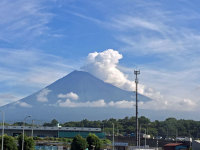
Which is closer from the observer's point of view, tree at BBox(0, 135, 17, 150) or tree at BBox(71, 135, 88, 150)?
tree at BBox(0, 135, 17, 150)

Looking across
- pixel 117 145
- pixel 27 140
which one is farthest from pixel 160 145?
pixel 27 140

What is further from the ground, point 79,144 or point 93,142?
point 93,142

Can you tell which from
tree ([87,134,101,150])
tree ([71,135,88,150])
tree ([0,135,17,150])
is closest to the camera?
tree ([0,135,17,150])

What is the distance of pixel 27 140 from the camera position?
248 ft

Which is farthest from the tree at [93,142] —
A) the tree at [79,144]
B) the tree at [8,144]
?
the tree at [8,144]

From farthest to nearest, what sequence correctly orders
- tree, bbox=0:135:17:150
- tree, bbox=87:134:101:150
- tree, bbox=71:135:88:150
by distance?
tree, bbox=87:134:101:150 < tree, bbox=71:135:88:150 < tree, bbox=0:135:17:150

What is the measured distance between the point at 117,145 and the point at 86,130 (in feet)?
169

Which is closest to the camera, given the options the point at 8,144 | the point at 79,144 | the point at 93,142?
the point at 8,144

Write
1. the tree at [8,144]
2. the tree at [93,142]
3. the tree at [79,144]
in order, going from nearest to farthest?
1. the tree at [8,144]
2. the tree at [79,144]
3. the tree at [93,142]

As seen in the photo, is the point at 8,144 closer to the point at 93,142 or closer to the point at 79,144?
the point at 79,144

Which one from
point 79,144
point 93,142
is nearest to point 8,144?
point 79,144

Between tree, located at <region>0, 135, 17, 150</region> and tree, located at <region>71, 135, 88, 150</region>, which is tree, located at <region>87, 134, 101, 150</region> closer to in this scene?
tree, located at <region>71, 135, 88, 150</region>

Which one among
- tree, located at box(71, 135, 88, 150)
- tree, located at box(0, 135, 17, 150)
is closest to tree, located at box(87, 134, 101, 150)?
tree, located at box(71, 135, 88, 150)

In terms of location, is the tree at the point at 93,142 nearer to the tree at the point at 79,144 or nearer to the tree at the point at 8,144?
the tree at the point at 79,144
